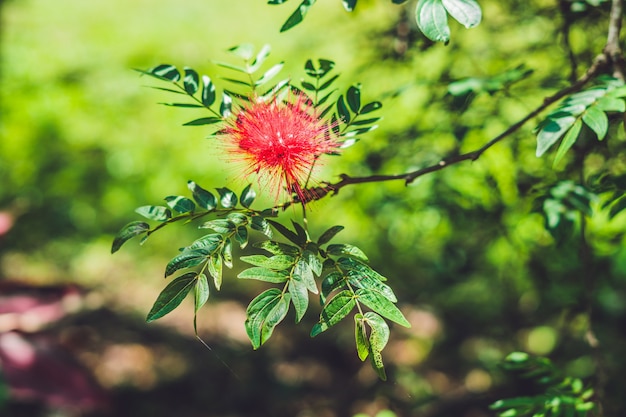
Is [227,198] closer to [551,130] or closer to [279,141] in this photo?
[279,141]

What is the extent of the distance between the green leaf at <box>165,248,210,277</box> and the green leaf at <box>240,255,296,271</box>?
0.20 ft

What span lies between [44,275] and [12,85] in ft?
5.07

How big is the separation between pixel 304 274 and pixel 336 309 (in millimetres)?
64

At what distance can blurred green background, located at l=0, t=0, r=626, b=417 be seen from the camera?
1.65m

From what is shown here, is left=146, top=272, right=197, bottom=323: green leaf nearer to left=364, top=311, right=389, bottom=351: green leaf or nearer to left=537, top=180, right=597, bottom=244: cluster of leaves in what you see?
left=364, top=311, right=389, bottom=351: green leaf

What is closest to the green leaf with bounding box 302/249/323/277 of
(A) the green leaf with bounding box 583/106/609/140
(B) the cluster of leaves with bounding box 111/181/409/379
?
(B) the cluster of leaves with bounding box 111/181/409/379

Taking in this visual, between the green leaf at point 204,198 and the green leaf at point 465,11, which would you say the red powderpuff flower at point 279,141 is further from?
the green leaf at point 465,11

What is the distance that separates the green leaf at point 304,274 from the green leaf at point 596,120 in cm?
46

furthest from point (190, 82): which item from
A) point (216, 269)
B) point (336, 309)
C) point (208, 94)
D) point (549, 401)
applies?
point (549, 401)

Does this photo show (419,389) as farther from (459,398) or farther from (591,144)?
(591,144)

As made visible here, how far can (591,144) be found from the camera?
54.4 inches

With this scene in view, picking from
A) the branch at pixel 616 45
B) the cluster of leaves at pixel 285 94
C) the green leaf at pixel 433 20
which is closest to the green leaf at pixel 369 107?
the cluster of leaves at pixel 285 94

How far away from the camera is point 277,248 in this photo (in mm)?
851

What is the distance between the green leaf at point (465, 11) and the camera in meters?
0.81
